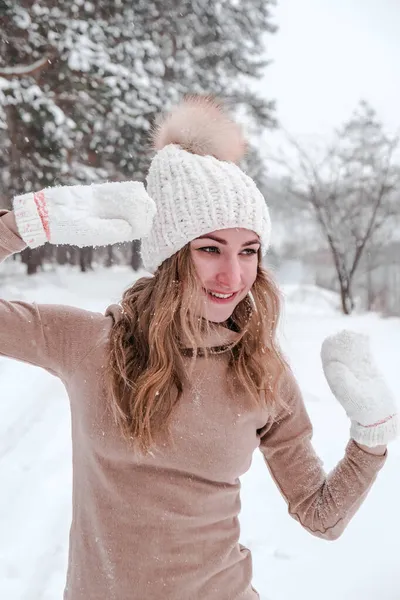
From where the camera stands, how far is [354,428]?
1271mm

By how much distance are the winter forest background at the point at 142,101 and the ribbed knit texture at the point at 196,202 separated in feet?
10.0

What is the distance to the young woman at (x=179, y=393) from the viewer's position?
1.17m

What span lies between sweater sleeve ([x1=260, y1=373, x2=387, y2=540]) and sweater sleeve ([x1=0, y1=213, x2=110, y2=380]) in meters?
0.57

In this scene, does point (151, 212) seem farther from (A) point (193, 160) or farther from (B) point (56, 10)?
(B) point (56, 10)

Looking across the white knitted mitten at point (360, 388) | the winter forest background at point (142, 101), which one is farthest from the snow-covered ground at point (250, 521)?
the winter forest background at point (142, 101)

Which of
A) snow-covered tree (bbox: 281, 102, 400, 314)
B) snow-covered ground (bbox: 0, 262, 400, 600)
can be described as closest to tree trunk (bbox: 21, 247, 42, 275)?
snow-covered ground (bbox: 0, 262, 400, 600)

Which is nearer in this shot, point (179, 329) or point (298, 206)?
point (179, 329)

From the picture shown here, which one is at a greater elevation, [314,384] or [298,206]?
[298,206]

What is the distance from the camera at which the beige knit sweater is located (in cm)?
117

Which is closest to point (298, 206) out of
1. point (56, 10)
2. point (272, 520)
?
point (56, 10)

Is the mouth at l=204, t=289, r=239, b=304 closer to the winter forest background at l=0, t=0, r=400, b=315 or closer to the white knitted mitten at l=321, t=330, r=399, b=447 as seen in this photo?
the white knitted mitten at l=321, t=330, r=399, b=447

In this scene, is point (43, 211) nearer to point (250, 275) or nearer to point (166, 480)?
point (250, 275)

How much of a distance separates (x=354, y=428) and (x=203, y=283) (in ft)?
1.86

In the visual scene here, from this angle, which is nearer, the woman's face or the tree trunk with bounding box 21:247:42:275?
the woman's face
